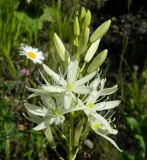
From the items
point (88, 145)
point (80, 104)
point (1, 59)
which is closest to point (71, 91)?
point (80, 104)

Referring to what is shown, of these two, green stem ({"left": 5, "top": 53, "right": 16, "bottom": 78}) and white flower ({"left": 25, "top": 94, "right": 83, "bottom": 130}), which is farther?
green stem ({"left": 5, "top": 53, "right": 16, "bottom": 78})

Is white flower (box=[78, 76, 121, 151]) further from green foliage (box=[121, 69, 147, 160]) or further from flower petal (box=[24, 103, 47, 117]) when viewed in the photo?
green foliage (box=[121, 69, 147, 160])

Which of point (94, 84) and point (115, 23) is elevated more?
point (94, 84)

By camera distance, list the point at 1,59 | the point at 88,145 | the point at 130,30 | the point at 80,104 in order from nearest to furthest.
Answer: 1. the point at 80,104
2. the point at 88,145
3. the point at 1,59
4. the point at 130,30

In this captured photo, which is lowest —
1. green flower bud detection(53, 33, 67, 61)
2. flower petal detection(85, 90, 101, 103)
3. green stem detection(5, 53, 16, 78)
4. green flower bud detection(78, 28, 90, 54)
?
green stem detection(5, 53, 16, 78)

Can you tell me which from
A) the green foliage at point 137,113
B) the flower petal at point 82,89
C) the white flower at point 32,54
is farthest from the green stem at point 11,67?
the flower petal at point 82,89

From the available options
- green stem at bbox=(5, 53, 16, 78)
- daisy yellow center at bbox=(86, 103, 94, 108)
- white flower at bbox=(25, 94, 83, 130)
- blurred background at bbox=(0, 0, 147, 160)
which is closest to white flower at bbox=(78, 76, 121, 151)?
daisy yellow center at bbox=(86, 103, 94, 108)

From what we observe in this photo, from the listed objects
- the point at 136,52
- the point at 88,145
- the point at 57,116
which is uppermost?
the point at 57,116

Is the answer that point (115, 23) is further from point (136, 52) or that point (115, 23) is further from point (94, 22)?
point (136, 52)

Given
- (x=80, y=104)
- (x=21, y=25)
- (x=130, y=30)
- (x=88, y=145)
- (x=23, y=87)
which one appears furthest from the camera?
(x=130, y=30)
